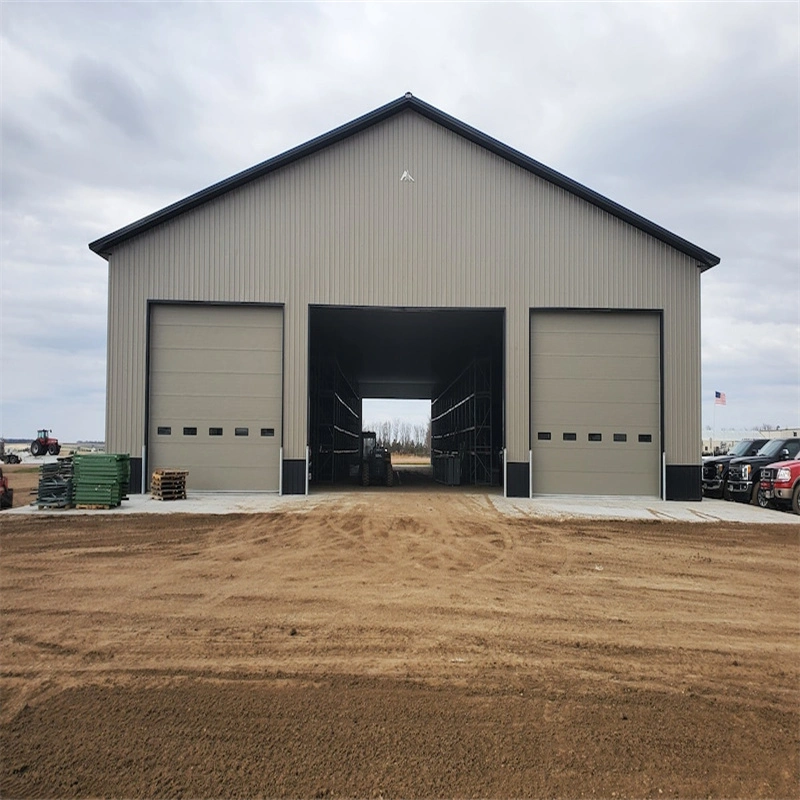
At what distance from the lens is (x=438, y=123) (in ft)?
69.4

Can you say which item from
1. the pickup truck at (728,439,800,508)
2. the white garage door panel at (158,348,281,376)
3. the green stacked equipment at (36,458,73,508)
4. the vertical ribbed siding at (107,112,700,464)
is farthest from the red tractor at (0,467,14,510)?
the pickup truck at (728,439,800,508)

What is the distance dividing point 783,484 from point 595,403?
5.65m

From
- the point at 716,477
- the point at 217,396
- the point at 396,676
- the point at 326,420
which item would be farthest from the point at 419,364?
the point at 396,676

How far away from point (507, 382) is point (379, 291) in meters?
4.87

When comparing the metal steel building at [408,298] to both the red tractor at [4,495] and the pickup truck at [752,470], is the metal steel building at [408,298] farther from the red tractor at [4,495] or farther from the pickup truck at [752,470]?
the red tractor at [4,495]

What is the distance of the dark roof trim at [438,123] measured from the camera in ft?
66.7

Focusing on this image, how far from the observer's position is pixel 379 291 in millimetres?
20875

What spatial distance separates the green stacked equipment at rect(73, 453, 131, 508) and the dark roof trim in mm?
6956

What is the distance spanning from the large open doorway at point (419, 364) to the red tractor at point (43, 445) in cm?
3258

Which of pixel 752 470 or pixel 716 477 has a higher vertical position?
pixel 752 470

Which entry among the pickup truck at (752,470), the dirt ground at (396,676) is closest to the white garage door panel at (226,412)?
→ the dirt ground at (396,676)

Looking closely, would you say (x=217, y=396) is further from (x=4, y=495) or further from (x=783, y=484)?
(x=783, y=484)

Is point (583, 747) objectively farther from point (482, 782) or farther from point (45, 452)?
point (45, 452)

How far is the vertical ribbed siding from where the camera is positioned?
67.6ft
